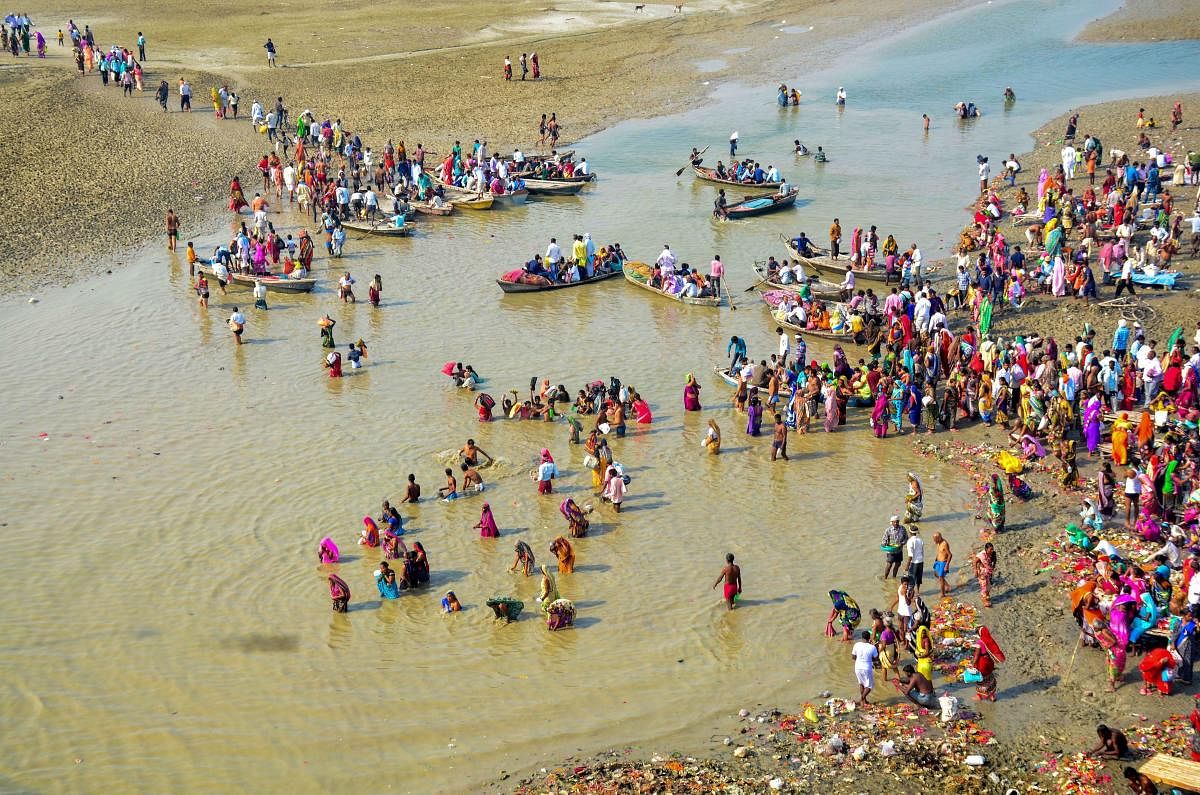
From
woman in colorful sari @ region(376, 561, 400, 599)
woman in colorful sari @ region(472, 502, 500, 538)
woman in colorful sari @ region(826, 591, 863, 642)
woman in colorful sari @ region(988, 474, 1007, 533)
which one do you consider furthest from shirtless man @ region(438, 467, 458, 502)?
woman in colorful sari @ region(988, 474, 1007, 533)

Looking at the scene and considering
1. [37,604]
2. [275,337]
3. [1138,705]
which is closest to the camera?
[1138,705]

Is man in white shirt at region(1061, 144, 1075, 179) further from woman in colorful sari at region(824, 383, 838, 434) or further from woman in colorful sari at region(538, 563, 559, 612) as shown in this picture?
woman in colorful sari at region(538, 563, 559, 612)

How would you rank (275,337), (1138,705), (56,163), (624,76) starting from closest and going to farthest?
(1138,705), (275,337), (56,163), (624,76)

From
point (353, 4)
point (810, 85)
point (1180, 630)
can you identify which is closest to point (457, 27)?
point (353, 4)

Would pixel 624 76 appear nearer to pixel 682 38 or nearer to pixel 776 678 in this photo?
pixel 682 38

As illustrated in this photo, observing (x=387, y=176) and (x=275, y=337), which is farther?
(x=387, y=176)

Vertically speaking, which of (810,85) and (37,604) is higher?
(810,85)

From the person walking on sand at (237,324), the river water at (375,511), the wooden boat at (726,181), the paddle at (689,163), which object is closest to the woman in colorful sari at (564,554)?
the river water at (375,511)
